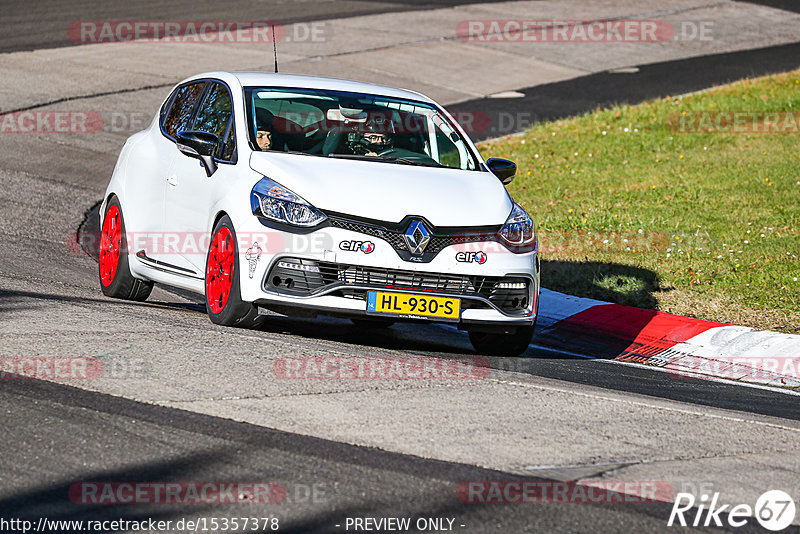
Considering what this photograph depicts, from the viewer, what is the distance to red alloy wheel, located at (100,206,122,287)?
955 cm

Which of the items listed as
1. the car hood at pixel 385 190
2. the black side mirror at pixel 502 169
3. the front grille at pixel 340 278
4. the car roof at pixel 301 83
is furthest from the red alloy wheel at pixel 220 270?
the black side mirror at pixel 502 169

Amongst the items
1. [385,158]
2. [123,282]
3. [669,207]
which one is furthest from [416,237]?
[669,207]

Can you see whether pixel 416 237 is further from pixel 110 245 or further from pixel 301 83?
pixel 110 245

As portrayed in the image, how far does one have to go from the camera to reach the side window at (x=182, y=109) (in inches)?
366

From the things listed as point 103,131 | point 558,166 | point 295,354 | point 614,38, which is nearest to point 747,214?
point 558,166

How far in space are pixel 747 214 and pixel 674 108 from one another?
686cm

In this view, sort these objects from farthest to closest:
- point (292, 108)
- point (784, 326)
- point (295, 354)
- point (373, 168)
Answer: point (784, 326) → point (292, 108) → point (373, 168) → point (295, 354)

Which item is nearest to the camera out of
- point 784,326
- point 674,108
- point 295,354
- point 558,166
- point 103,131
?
point 295,354

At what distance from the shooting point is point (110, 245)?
31.9ft

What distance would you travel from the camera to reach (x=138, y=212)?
363 inches

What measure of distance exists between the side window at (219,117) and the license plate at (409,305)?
5.20ft

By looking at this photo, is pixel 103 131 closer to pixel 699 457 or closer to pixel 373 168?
pixel 373 168

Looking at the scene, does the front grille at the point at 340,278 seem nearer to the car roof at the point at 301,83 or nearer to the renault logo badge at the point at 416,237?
the renault logo badge at the point at 416,237

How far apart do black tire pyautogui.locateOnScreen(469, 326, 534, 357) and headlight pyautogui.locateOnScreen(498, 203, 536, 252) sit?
596 mm
